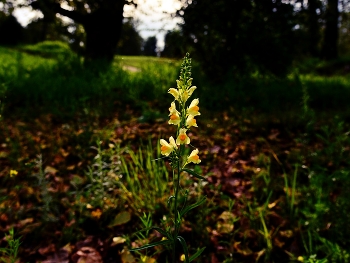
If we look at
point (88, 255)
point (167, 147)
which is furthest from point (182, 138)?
point (88, 255)

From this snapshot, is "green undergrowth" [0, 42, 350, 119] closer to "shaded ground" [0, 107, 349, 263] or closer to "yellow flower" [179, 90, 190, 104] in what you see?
"shaded ground" [0, 107, 349, 263]

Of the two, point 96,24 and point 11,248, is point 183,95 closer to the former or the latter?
point 11,248

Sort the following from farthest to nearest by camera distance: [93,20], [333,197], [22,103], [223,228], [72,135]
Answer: [93,20] < [22,103] < [72,135] < [333,197] < [223,228]

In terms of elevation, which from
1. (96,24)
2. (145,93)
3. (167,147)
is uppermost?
(96,24)

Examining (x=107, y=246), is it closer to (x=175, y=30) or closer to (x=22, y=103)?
(x=22, y=103)

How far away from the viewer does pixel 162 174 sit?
2686mm

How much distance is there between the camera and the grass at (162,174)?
2250mm

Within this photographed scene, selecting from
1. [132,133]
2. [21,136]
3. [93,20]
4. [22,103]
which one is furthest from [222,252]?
[93,20]

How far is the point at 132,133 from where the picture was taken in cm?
388

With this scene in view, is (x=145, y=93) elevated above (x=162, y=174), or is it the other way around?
(x=145, y=93)

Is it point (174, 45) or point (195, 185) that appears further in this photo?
point (174, 45)

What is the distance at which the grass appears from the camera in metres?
2.25

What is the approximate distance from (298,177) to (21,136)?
2993mm

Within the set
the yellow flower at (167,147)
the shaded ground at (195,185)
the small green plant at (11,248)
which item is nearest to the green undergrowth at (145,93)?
the shaded ground at (195,185)
